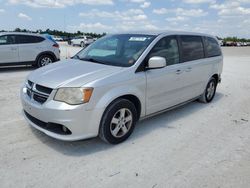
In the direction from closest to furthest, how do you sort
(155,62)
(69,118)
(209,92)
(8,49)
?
1. (69,118)
2. (155,62)
3. (209,92)
4. (8,49)

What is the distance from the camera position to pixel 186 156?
3.69m

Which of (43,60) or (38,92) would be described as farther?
(43,60)

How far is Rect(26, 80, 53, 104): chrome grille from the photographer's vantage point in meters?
3.60

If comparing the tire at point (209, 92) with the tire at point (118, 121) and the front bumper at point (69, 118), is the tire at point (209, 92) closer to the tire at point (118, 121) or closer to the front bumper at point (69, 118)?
the tire at point (118, 121)

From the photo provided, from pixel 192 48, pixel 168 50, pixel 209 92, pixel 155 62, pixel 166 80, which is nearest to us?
pixel 155 62

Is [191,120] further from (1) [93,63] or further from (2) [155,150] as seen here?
(1) [93,63]

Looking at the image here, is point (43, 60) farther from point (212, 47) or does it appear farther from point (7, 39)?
point (212, 47)

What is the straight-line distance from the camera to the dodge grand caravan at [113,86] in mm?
3494

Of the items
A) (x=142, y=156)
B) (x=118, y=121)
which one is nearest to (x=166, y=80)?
(x=118, y=121)

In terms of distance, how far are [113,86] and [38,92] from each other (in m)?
1.08

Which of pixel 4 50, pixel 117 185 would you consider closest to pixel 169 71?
pixel 117 185

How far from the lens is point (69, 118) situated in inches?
135

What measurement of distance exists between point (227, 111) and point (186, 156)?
2.68 m

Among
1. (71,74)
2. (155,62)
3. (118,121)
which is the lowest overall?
(118,121)
